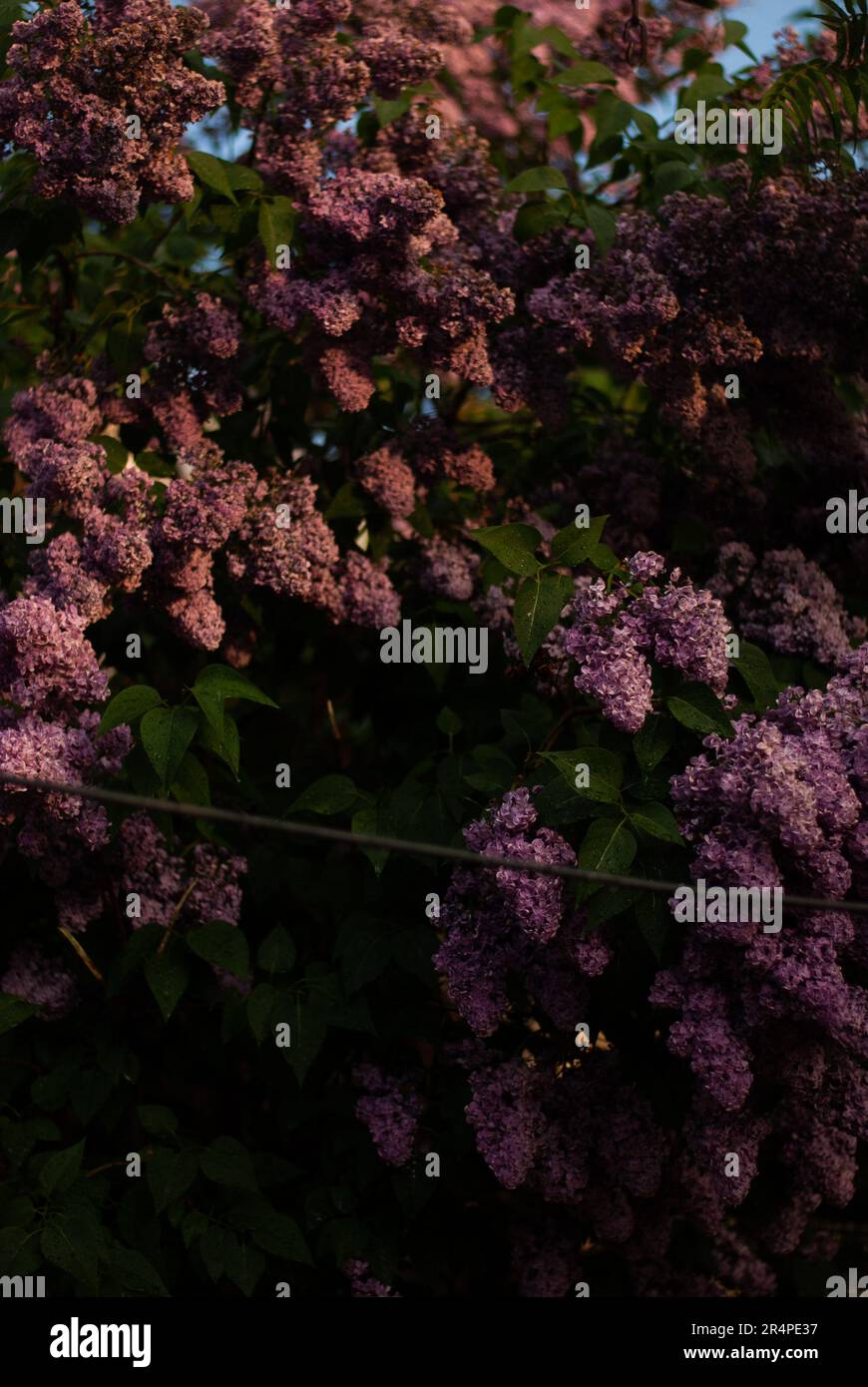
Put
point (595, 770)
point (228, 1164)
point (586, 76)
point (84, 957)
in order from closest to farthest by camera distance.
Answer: point (595, 770) → point (228, 1164) → point (84, 957) → point (586, 76)

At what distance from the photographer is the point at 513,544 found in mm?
3062

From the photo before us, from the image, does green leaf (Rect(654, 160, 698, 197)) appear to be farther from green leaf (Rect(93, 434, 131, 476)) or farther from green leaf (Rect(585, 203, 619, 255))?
green leaf (Rect(93, 434, 131, 476))

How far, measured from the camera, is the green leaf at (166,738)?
2891 mm

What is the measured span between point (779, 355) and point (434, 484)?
94cm

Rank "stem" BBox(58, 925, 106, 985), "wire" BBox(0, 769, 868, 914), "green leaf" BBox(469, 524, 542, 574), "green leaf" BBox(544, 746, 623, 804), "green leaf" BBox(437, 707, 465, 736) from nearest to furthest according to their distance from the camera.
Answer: "wire" BBox(0, 769, 868, 914) < "green leaf" BBox(544, 746, 623, 804) < "green leaf" BBox(469, 524, 542, 574) < "stem" BBox(58, 925, 106, 985) < "green leaf" BBox(437, 707, 465, 736)

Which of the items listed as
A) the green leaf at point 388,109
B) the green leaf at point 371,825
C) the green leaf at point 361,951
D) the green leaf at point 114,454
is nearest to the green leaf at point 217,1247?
the green leaf at point 361,951

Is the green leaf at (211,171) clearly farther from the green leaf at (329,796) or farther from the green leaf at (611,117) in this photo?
the green leaf at (329,796)

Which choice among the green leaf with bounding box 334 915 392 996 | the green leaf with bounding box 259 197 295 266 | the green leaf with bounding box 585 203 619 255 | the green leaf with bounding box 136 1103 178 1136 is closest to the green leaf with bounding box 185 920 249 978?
the green leaf with bounding box 334 915 392 996

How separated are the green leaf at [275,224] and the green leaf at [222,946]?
152cm

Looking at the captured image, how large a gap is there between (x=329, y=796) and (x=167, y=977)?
0.53 metres

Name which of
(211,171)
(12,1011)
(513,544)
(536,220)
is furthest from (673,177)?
(12,1011)

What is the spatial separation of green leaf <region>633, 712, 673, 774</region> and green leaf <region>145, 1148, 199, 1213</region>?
1293 millimetres

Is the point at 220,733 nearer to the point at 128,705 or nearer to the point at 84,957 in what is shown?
the point at 128,705

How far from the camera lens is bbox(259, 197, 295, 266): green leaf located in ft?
11.2
